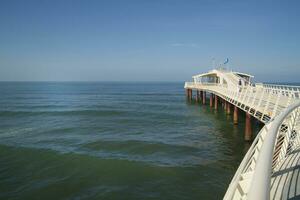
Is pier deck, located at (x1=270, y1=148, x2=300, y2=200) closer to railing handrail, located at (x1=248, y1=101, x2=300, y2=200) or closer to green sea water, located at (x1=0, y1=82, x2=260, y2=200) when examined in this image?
railing handrail, located at (x1=248, y1=101, x2=300, y2=200)

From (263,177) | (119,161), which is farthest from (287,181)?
(119,161)

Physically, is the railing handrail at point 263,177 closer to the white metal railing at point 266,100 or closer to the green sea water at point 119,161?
the green sea water at point 119,161

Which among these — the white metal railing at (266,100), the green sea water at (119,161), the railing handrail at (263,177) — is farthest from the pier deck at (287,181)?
the white metal railing at (266,100)

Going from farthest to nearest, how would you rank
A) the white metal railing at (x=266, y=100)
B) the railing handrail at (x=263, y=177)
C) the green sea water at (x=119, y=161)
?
the white metal railing at (x=266, y=100)
the green sea water at (x=119, y=161)
the railing handrail at (x=263, y=177)

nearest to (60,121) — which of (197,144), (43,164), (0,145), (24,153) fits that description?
(0,145)

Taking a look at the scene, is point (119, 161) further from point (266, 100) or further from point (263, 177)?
point (263, 177)

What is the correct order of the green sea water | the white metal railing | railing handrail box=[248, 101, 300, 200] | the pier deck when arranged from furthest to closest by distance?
the white metal railing → the green sea water → the pier deck → railing handrail box=[248, 101, 300, 200]

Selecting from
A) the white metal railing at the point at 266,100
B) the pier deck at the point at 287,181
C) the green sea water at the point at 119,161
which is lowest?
the green sea water at the point at 119,161

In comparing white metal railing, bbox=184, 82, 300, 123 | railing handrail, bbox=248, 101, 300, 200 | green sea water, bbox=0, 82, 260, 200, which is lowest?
green sea water, bbox=0, 82, 260, 200

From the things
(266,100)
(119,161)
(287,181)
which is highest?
(266,100)

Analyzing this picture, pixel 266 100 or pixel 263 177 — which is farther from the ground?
pixel 263 177

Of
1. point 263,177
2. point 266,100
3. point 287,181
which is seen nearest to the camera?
point 263,177

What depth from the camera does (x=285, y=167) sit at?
15.5 ft

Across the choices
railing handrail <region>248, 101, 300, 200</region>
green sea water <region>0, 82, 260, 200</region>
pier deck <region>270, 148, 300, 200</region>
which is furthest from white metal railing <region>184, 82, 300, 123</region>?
railing handrail <region>248, 101, 300, 200</region>
